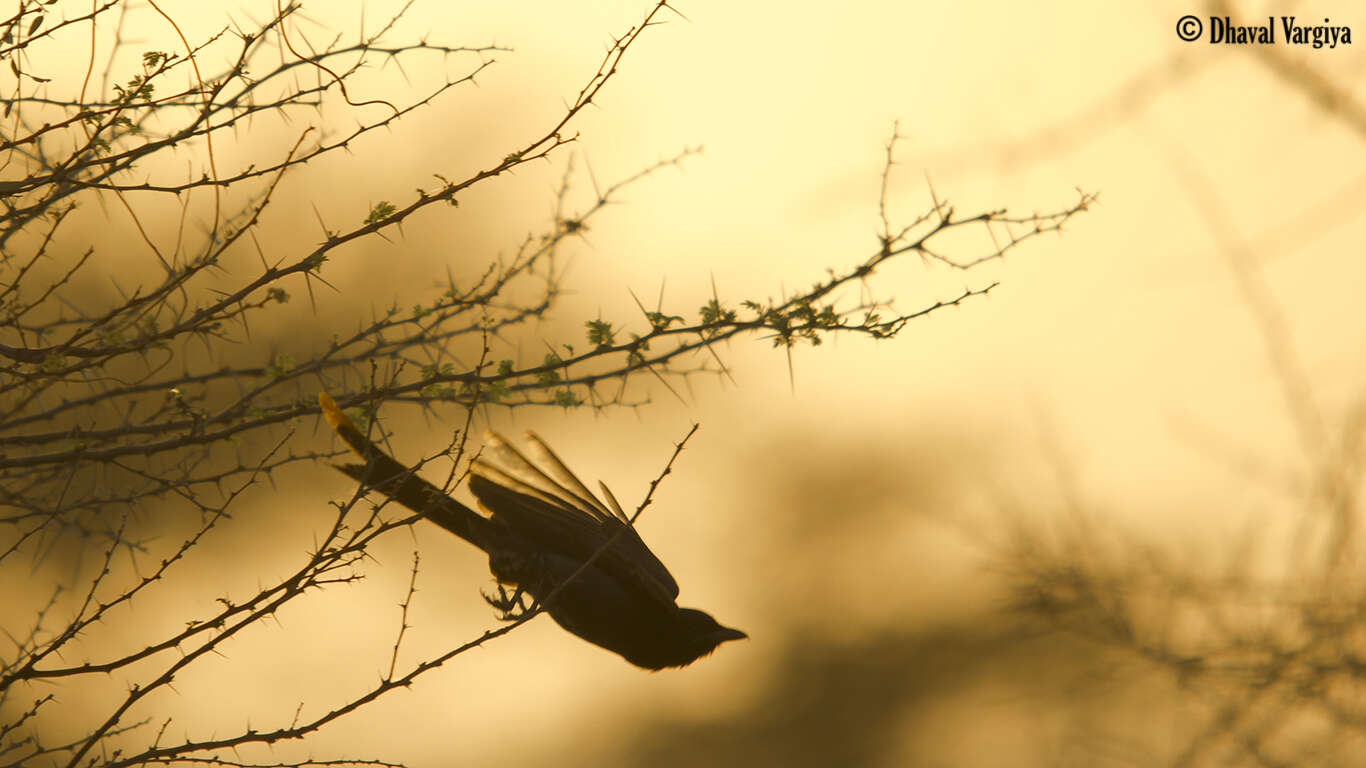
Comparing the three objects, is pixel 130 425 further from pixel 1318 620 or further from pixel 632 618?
pixel 1318 620

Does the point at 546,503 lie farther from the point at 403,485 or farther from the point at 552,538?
the point at 403,485

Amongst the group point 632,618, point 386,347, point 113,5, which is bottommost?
point 632,618

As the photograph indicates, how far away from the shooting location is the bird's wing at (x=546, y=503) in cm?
408

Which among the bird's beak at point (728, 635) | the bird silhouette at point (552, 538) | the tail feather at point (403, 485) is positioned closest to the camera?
the tail feather at point (403, 485)

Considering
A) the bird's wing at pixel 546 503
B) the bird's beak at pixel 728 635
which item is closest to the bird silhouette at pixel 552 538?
the bird's wing at pixel 546 503

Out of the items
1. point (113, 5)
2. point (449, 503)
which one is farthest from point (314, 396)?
point (113, 5)

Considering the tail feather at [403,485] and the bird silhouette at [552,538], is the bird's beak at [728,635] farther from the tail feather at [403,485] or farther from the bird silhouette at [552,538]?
the tail feather at [403,485]

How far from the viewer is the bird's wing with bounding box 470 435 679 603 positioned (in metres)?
4.08

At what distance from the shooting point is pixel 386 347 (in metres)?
3.80

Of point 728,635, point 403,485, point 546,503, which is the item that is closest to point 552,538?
point 546,503

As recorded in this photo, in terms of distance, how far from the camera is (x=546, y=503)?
13.5ft

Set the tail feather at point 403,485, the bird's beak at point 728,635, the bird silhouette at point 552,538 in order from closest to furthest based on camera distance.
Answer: the tail feather at point 403,485 < the bird silhouette at point 552,538 < the bird's beak at point 728,635

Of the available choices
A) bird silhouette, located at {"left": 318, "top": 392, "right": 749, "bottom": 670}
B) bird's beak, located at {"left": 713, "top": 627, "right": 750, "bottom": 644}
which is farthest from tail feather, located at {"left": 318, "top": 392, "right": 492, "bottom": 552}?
bird's beak, located at {"left": 713, "top": 627, "right": 750, "bottom": 644}

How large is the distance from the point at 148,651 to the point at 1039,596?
4.14 m
